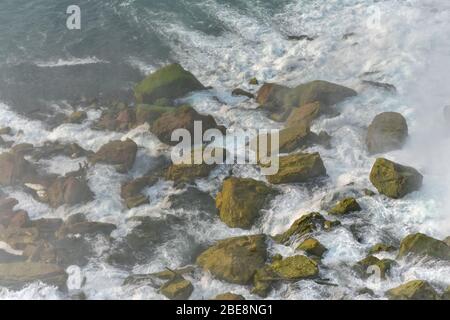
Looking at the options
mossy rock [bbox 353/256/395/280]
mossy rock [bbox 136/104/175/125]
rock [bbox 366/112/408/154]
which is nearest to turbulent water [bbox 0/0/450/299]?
mossy rock [bbox 353/256/395/280]

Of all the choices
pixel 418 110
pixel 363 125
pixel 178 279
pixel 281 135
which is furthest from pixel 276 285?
pixel 418 110

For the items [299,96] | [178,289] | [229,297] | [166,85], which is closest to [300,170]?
[299,96]

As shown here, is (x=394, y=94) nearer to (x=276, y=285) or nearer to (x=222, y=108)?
(x=222, y=108)

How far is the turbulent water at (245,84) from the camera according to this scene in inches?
827

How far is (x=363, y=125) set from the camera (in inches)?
1053

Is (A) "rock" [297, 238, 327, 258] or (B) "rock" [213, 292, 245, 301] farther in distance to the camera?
(A) "rock" [297, 238, 327, 258]

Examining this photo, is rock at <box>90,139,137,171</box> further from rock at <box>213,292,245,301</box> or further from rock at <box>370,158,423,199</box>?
rock at <box>370,158,423,199</box>

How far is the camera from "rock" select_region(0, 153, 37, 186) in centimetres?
→ 2584

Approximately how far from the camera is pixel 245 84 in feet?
101

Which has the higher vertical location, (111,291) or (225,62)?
(225,62)

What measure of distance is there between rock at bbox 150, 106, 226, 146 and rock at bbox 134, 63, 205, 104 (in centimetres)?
243

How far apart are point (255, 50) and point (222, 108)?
20.3 ft

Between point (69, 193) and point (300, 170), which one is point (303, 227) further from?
point (69, 193)

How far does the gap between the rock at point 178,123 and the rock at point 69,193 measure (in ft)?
15.5
